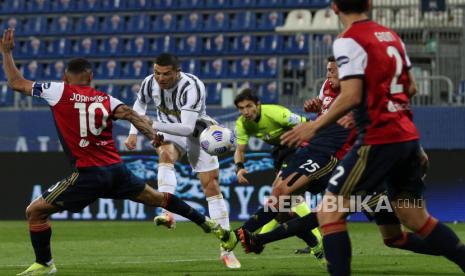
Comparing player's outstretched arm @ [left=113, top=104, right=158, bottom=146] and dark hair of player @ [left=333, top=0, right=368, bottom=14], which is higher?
dark hair of player @ [left=333, top=0, right=368, bottom=14]

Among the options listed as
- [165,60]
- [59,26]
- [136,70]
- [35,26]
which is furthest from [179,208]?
[35,26]

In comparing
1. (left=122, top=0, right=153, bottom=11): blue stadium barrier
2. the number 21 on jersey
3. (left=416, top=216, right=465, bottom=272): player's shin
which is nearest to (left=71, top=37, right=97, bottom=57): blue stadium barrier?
(left=122, top=0, right=153, bottom=11): blue stadium barrier

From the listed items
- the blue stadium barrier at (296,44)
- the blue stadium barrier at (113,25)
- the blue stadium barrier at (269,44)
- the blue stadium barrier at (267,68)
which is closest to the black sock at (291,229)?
the blue stadium barrier at (267,68)

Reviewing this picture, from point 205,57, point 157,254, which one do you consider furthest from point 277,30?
point 157,254

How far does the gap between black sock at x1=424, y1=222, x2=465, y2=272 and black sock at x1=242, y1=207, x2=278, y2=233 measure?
334cm

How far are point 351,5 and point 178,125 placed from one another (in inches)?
178

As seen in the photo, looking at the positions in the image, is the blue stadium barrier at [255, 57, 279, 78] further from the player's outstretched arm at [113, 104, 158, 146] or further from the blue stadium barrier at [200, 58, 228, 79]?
the player's outstretched arm at [113, 104, 158, 146]

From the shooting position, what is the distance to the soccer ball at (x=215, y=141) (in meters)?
11.2

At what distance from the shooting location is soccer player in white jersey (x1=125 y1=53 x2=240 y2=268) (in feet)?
36.7

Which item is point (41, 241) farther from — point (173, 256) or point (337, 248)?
point (337, 248)

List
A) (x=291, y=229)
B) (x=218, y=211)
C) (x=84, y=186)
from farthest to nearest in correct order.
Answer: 1. (x=218, y=211)
2. (x=291, y=229)
3. (x=84, y=186)

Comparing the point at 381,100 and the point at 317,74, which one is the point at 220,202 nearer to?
the point at 381,100

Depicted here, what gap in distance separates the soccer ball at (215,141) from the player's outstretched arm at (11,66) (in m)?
2.36

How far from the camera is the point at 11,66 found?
9.39 meters
